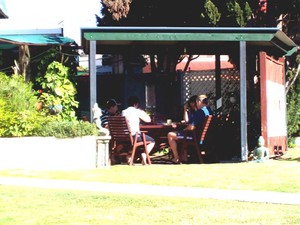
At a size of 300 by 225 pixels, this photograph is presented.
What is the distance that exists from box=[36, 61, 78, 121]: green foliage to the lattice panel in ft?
12.4

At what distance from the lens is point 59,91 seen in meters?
12.9

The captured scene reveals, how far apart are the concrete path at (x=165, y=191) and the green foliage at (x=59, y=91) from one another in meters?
3.12

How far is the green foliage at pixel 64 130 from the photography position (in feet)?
37.6

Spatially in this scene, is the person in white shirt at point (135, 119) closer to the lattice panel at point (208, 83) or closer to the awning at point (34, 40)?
the awning at point (34, 40)

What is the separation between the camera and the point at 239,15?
47.5ft

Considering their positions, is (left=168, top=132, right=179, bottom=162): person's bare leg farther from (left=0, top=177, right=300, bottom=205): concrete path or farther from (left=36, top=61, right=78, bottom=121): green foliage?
(left=0, top=177, right=300, bottom=205): concrete path

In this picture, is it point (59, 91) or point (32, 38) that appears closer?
point (59, 91)

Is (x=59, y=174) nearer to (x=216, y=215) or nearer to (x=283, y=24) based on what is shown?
(x=216, y=215)

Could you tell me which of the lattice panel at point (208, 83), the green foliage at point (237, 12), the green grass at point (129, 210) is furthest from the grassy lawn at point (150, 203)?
the green foliage at point (237, 12)

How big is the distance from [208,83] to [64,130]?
6.24 metres

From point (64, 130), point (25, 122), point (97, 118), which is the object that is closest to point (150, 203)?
point (64, 130)

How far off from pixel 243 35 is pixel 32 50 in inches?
199

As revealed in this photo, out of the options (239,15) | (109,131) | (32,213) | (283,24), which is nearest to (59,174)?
(109,131)

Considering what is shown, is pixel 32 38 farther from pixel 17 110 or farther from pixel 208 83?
pixel 208 83
